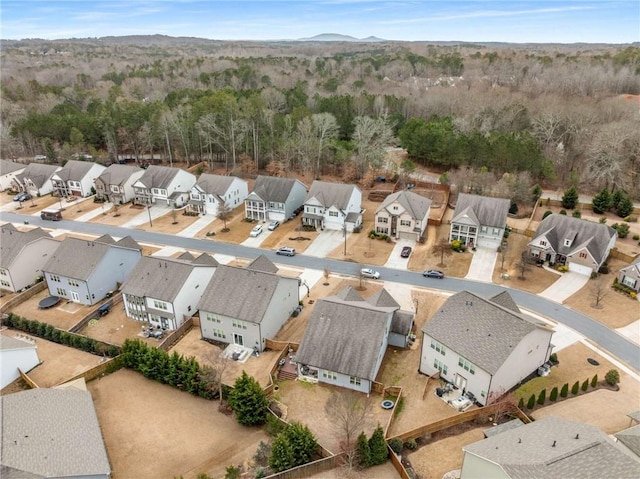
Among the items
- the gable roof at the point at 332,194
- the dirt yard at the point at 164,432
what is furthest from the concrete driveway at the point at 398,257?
the dirt yard at the point at 164,432

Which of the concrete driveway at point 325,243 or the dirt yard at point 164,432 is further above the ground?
the concrete driveway at point 325,243

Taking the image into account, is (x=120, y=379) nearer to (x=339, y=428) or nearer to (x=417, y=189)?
(x=339, y=428)

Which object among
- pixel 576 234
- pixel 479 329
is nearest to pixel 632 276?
pixel 576 234

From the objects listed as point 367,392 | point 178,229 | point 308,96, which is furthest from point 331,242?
point 308,96

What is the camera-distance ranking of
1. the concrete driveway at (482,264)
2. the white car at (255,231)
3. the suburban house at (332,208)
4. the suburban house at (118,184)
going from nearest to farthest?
the concrete driveway at (482,264)
the white car at (255,231)
the suburban house at (332,208)
the suburban house at (118,184)

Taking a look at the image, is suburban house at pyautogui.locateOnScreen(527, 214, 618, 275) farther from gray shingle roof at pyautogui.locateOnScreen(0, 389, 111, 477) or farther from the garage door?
gray shingle roof at pyautogui.locateOnScreen(0, 389, 111, 477)

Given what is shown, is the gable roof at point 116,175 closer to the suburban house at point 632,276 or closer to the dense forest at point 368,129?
the dense forest at point 368,129
